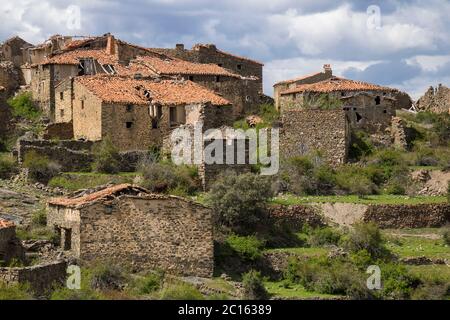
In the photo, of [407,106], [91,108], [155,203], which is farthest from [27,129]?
[407,106]

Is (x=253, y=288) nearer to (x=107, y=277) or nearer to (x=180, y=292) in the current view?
→ (x=180, y=292)

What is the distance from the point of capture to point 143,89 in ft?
167

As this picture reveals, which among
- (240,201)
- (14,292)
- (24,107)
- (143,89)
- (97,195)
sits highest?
(143,89)

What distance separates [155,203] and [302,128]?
12587 mm

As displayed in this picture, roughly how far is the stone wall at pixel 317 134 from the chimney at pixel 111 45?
483 inches

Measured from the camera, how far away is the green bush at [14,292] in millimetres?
32156

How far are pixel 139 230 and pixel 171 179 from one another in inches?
239

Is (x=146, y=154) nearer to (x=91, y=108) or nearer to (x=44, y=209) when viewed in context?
(x=91, y=108)

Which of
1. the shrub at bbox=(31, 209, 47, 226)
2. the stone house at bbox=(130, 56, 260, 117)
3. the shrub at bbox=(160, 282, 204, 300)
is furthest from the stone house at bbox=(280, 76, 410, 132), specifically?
the shrub at bbox=(160, 282, 204, 300)

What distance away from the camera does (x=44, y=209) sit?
40.6 meters

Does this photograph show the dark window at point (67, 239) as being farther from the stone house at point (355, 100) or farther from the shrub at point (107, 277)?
the stone house at point (355, 100)

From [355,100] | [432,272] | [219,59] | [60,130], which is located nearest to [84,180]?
[60,130]

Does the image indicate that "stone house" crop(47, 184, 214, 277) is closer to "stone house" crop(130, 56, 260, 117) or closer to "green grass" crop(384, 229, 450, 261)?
"green grass" crop(384, 229, 450, 261)

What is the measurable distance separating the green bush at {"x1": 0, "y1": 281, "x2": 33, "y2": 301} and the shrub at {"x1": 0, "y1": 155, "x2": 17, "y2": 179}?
11.8 metres
